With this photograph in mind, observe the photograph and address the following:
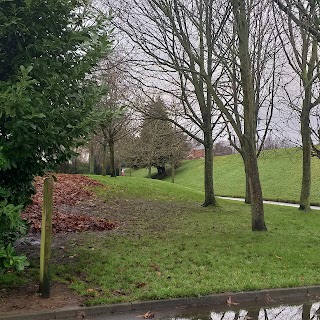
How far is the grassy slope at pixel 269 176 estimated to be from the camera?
28.9 metres

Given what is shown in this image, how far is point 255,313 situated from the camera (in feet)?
18.8

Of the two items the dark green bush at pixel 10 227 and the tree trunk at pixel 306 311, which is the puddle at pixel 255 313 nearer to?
the tree trunk at pixel 306 311

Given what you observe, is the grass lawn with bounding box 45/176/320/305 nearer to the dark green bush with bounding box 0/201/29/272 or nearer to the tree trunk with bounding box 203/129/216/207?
the dark green bush with bounding box 0/201/29/272

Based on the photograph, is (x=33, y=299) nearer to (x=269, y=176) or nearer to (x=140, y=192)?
(x=140, y=192)

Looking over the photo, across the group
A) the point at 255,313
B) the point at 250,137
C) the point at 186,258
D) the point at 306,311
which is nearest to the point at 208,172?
the point at 250,137

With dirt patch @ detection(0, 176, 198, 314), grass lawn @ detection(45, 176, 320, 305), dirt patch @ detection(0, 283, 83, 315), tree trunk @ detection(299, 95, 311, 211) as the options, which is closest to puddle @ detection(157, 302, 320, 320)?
grass lawn @ detection(45, 176, 320, 305)

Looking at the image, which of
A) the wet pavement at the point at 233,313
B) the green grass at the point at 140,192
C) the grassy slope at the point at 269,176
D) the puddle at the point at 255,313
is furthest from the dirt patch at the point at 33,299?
the grassy slope at the point at 269,176

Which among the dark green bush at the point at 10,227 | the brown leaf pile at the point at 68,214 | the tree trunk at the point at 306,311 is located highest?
the dark green bush at the point at 10,227

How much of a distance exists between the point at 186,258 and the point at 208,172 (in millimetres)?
8926

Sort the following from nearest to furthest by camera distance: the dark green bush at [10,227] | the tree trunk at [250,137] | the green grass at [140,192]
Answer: the dark green bush at [10,227], the tree trunk at [250,137], the green grass at [140,192]

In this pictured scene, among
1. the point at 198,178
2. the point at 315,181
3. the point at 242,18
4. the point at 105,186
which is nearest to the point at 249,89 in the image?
the point at 242,18

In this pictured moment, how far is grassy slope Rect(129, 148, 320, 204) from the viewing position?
1139 inches

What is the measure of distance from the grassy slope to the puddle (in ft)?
61.4

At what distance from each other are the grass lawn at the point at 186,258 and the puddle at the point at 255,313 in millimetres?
419
